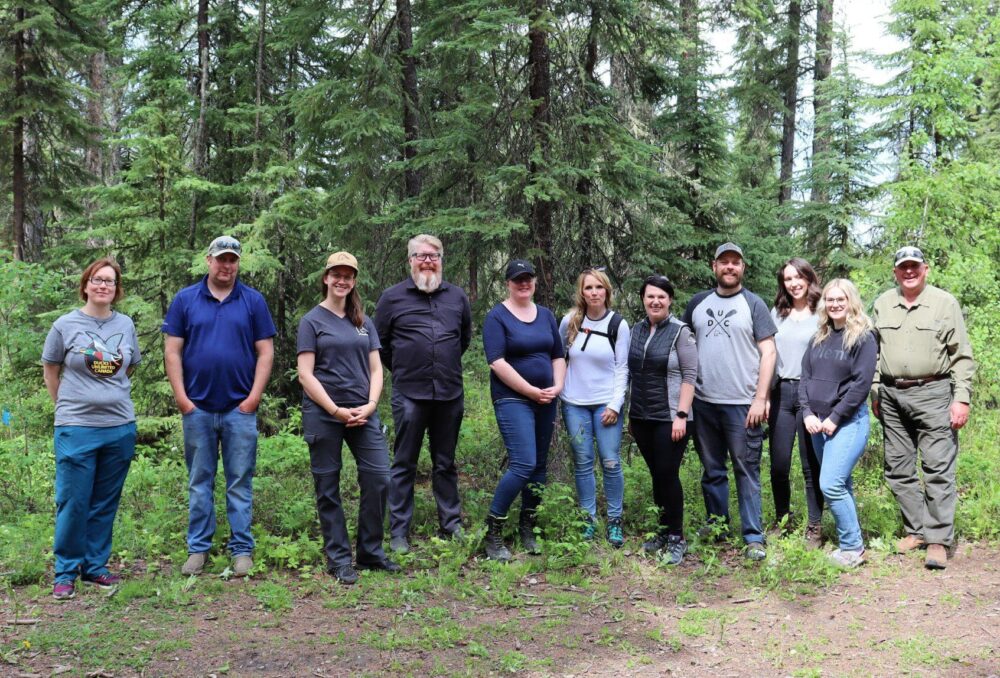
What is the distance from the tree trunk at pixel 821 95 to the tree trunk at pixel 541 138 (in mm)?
7914

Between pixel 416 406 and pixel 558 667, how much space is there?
2387mm

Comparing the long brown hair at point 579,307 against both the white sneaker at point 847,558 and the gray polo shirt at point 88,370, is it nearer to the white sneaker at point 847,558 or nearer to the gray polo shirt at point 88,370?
the white sneaker at point 847,558

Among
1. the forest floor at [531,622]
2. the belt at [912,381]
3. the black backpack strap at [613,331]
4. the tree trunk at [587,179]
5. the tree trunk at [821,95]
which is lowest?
the forest floor at [531,622]

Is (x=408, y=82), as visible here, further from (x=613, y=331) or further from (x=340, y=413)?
(x=340, y=413)

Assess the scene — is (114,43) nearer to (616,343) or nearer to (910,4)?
(616,343)

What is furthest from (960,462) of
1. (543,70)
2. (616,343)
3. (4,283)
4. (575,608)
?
(4,283)

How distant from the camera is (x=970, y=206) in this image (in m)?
8.17

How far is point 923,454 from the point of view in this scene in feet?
20.4

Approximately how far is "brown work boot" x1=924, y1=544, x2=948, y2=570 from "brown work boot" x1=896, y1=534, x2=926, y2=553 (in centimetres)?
19

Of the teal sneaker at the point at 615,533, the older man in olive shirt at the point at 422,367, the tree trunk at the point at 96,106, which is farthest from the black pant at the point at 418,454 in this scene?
the tree trunk at the point at 96,106

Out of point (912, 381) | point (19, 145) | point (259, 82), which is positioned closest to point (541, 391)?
point (912, 381)

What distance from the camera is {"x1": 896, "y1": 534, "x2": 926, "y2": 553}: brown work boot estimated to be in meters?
6.16

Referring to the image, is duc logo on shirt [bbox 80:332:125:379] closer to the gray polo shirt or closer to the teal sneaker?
the gray polo shirt

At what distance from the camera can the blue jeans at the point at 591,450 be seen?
243 inches
